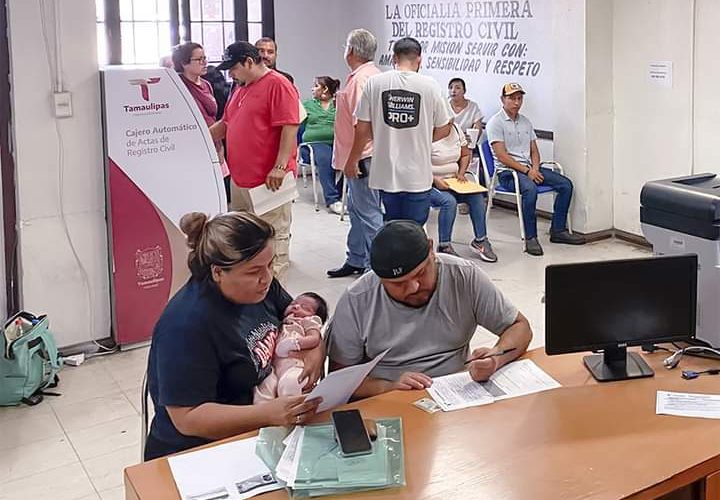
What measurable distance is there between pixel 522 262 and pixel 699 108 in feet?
4.95

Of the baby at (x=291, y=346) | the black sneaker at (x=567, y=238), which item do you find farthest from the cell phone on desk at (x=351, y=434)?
the black sneaker at (x=567, y=238)

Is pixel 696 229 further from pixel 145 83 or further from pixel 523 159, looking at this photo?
pixel 523 159

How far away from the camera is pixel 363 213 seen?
5656mm

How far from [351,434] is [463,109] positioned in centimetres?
565

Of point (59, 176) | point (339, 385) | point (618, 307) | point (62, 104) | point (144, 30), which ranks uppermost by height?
point (144, 30)

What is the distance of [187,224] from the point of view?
2.33 metres

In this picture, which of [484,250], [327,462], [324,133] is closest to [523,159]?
[484,250]

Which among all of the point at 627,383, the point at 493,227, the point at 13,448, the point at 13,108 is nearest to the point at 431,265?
the point at 627,383

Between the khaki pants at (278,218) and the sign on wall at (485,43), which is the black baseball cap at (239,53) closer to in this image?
the khaki pants at (278,218)

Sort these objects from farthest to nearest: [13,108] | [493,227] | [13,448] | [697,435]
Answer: [493,227] < [13,108] < [13,448] < [697,435]

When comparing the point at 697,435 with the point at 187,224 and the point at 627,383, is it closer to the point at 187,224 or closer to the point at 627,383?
the point at 627,383

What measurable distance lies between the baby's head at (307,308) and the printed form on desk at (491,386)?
41 cm

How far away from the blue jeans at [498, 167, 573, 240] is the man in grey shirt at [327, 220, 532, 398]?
3.83 metres

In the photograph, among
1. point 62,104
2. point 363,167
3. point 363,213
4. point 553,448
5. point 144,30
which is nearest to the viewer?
point 553,448
